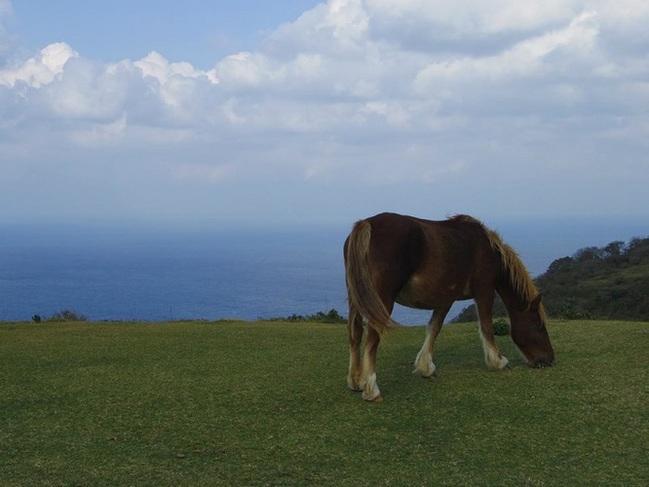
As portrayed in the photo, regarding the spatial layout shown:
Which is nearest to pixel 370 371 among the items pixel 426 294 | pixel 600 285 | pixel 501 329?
pixel 426 294

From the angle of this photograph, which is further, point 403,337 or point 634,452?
point 403,337

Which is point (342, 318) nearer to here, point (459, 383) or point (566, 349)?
point (566, 349)

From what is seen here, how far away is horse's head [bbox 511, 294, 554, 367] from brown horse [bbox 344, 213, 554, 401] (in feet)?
0.04

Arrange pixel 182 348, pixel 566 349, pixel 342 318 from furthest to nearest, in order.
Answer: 1. pixel 342 318
2. pixel 182 348
3. pixel 566 349

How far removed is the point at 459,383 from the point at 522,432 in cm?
196

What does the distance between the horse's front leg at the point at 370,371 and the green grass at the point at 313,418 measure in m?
0.13

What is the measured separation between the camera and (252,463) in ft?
17.0

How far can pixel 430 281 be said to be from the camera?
7902mm

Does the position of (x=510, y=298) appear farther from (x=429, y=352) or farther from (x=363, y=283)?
(x=363, y=283)

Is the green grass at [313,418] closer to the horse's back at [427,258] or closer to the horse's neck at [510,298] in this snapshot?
the horse's neck at [510,298]

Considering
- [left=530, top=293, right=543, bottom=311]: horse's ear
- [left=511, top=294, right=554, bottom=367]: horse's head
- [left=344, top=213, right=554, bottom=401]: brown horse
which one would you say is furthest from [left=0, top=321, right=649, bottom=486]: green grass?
[left=530, top=293, right=543, bottom=311]: horse's ear

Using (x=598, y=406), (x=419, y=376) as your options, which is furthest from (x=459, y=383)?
(x=598, y=406)

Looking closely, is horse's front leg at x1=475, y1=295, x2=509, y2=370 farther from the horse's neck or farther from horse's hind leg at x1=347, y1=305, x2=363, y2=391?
horse's hind leg at x1=347, y1=305, x2=363, y2=391

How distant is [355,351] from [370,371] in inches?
21.0
